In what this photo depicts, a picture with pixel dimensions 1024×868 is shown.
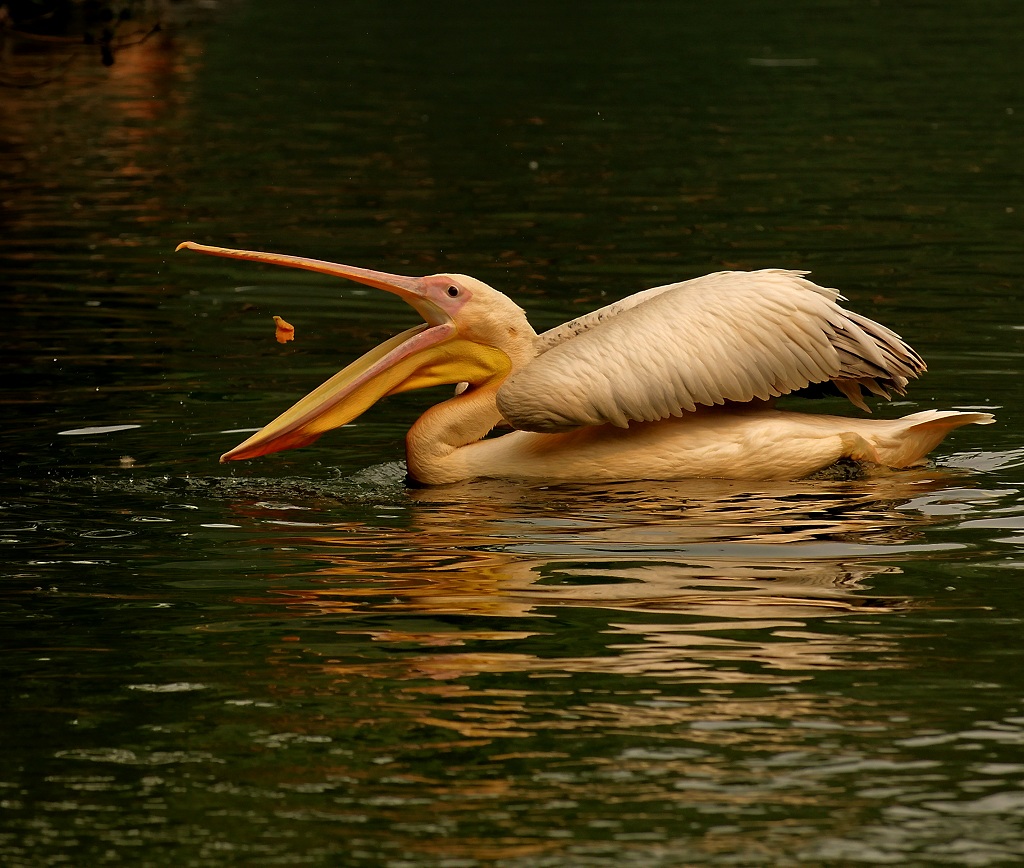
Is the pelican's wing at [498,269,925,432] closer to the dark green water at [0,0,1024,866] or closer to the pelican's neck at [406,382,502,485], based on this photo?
the dark green water at [0,0,1024,866]

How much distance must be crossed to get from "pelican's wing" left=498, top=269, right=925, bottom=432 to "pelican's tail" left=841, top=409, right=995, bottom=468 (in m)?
0.13

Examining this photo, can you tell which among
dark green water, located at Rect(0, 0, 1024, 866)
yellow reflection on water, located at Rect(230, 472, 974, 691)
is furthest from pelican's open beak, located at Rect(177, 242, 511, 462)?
yellow reflection on water, located at Rect(230, 472, 974, 691)

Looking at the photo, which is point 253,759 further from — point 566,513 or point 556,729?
point 566,513

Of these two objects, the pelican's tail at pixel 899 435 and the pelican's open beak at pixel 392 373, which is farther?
the pelican's open beak at pixel 392 373

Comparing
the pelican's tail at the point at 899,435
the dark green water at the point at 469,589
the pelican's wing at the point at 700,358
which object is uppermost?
the pelican's wing at the point at 700,358

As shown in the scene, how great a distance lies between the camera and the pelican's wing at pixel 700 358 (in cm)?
643

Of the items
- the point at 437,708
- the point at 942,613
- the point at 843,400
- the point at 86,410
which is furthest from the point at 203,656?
the point at 843,400

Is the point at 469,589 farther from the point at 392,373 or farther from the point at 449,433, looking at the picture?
the point at 392,373

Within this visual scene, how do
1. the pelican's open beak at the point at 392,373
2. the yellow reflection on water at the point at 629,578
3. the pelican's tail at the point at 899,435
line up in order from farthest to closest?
the pelican's open beak at the point at 392,373, the pelican's tail at the point at 899,435, the yellow reflection on water at the point at 629,578

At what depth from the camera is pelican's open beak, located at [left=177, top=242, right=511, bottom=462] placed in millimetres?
6910

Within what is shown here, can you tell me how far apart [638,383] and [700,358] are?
220mm

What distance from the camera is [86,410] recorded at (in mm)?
8156

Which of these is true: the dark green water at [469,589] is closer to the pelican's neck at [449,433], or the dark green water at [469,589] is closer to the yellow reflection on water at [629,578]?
the yellow reflection on water at [629,578]

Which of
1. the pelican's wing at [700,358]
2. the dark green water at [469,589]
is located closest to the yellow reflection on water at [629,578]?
the dark green water at [469,589]
